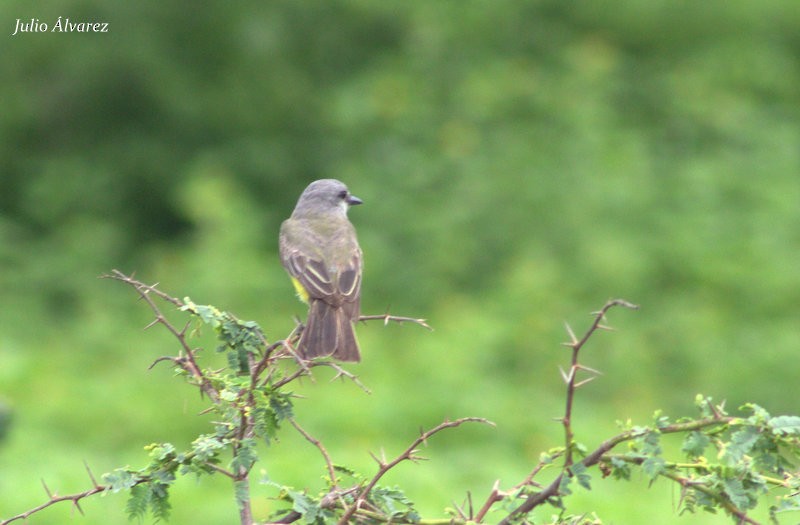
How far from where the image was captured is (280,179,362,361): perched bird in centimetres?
421

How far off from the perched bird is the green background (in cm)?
182

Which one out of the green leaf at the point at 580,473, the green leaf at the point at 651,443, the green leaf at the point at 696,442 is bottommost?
the green leaf at the point at 580,473

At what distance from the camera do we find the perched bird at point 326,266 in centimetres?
421

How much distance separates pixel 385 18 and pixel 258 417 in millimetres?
9581

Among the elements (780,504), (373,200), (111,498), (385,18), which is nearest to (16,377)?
(111,498)

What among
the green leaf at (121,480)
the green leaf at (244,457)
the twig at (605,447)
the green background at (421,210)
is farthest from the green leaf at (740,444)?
the green background at (421,210)

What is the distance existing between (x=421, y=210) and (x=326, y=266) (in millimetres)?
5255

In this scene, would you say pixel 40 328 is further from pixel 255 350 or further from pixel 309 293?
pixel 255 350

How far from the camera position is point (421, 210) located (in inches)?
393

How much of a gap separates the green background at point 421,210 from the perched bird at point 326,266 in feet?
5.98

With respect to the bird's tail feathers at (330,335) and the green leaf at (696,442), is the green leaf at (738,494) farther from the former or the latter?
the bird's tail feathers at (330,335)

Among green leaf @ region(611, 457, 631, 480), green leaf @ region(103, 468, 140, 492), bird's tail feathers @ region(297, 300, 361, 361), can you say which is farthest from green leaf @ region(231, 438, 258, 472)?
bird's tail feathers @ region(297, 300, 361, 361)

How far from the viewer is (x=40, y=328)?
377 inches

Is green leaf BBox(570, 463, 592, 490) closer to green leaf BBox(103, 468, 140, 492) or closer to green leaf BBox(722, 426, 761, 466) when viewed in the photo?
green leaf BBox(722, 426, 761, 466)
